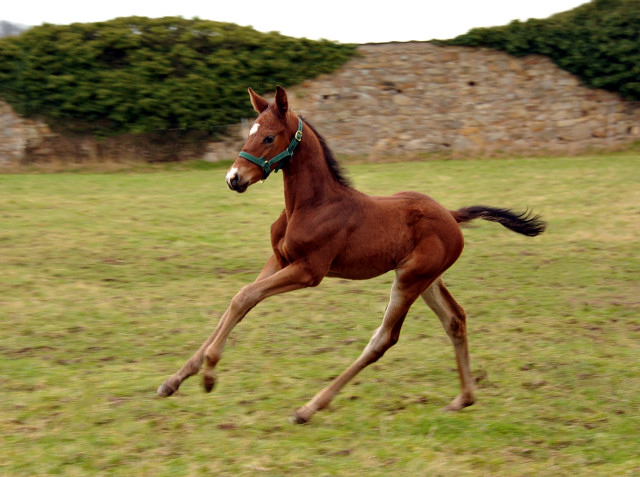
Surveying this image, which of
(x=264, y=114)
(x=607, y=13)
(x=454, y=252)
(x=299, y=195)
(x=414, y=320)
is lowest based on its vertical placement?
(x=414, y=320)

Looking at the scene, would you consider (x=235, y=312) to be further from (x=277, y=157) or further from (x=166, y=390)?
(x=277, y=157)

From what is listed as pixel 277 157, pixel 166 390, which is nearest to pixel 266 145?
pixel 277 157

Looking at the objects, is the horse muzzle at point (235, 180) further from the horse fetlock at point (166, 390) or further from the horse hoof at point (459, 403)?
the horse hoof at point (459, 403)

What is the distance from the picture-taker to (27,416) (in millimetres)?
4676

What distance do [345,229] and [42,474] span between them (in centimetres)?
225

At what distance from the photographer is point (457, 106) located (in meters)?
18.8

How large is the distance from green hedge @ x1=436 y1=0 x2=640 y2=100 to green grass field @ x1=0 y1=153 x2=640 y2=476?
7375 mm

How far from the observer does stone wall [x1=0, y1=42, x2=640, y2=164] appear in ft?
60.8

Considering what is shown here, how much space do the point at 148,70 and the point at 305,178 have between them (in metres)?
13.8

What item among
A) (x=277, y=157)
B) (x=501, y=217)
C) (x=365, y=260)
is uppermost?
(x=277, y=157)

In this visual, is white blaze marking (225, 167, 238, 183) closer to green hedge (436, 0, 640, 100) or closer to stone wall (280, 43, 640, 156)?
stone wall (280, 43, 640, 156)

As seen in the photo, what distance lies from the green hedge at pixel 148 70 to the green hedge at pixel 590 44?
12.6 feet

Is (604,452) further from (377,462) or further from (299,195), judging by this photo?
(299,195)

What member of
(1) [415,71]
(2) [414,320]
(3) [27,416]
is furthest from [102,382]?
(1) [415,71]
